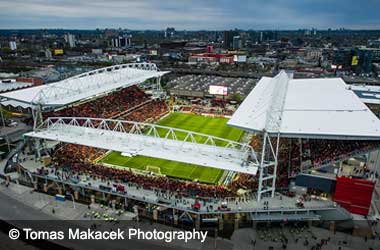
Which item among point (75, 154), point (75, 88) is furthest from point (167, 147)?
point (75, 88)

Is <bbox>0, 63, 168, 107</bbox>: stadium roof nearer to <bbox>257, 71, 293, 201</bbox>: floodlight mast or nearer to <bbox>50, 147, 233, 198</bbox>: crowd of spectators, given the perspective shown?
<bbox>50, 147, 233, 198</bbox>: crowd of spectators

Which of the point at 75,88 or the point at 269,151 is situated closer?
the point at 269,151

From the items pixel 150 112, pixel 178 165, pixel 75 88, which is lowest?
pixel 178 165

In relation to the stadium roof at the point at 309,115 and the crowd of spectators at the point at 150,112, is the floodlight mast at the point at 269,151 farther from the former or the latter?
the crowd of spectators at the point at 150,112

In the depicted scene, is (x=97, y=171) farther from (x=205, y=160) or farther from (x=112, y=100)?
(x=112, y=100)

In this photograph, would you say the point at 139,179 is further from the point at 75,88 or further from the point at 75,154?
the point at 75,88

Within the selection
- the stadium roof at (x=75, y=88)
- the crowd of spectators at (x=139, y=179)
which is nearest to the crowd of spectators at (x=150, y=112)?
the stadium roof at (x=75, y=88)

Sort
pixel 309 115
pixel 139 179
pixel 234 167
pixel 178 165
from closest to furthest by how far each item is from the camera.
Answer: pixel 234 167
pixel 139 179
pixel 309 115
pixel 178 165
